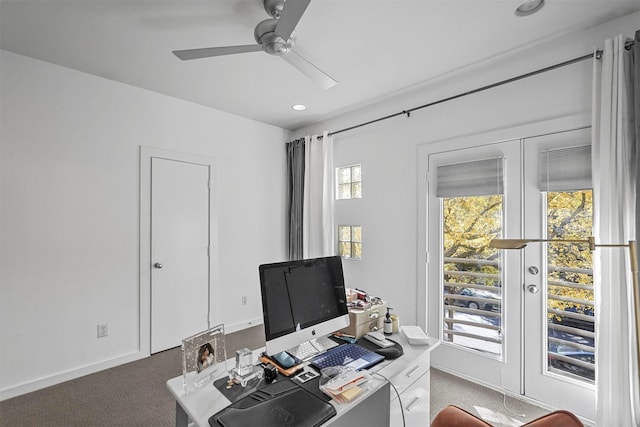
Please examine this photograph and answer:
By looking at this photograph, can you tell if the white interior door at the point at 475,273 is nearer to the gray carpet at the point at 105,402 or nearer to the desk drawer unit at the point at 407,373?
the desk drawer unit at the point at 407,373

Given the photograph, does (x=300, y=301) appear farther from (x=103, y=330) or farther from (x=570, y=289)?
(x=103, y=330)

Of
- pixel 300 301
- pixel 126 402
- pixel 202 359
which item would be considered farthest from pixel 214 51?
pixel 126 402

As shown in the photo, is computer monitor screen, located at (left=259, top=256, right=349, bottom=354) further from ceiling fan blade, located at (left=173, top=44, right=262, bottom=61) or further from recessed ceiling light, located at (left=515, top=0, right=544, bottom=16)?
recessed ceiling light, located at (left=515, top=0, right=544, bottom=16)

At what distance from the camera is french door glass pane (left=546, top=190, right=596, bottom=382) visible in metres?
2.05

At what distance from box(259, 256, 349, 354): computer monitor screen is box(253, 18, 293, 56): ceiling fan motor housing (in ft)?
4.44

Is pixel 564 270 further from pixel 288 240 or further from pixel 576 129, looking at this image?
pixel 288 240

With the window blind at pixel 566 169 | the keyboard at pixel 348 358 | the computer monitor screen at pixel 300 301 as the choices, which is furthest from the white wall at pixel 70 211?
the window blind at pixel 566 169

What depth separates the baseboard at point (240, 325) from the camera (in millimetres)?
3697

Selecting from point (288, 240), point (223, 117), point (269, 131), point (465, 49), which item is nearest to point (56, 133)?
point (223, 117)

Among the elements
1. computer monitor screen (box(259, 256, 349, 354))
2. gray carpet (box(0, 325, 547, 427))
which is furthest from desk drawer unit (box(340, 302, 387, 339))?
gray carpet (box(0, 325, 547, 427))

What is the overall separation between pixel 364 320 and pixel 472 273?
1.33m

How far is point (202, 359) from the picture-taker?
4.25ft

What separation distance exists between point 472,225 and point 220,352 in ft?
7.34

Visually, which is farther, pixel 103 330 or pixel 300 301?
pixel 103 330
